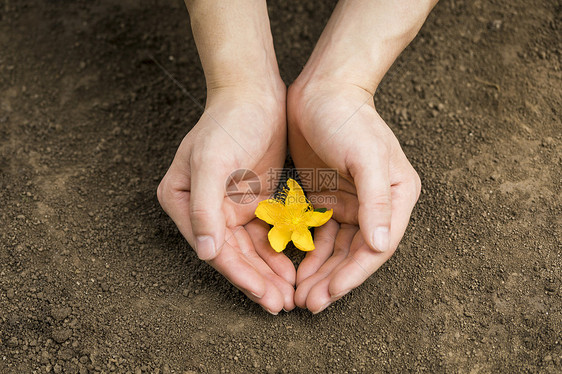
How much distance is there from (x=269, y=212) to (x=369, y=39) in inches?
40.2

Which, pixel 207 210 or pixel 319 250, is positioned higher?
pixel 207 210

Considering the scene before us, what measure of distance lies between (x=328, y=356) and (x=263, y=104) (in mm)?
1246

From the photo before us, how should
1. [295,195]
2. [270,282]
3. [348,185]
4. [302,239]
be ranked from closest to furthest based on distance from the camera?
1. [270,282]
2. [302,239]
3. [348,185]
4. [295,195]

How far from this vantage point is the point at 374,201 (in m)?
2.05

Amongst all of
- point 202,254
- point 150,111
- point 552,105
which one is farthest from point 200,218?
point 552,105

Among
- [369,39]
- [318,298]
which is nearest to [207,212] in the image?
[318,298]

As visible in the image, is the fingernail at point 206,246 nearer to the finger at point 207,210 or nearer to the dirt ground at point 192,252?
the finger at point 207,210

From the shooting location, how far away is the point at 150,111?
3.08 m

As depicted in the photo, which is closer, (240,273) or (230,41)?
(240,273)

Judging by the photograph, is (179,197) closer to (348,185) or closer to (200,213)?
(200,213)

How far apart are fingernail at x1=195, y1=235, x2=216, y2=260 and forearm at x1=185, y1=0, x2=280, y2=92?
2.86ft

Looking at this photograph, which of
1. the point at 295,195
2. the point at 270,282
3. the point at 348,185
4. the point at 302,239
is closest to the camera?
the point at 270,282

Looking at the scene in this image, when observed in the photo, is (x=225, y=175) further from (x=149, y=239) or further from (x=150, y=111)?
(x=150, y=111)

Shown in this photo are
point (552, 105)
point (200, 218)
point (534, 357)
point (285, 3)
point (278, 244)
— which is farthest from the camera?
point (285, 3)
